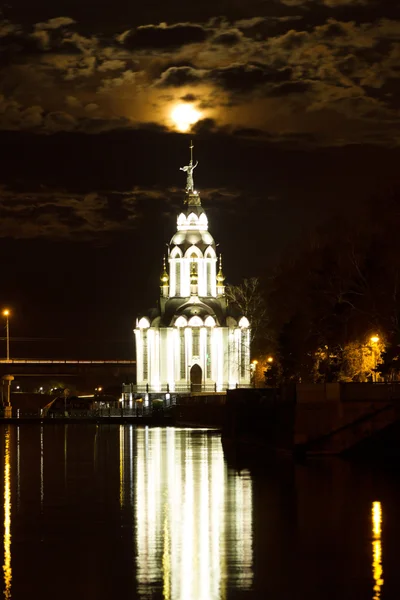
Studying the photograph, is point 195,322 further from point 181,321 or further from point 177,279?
point 177,279

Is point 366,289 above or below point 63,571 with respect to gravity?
above

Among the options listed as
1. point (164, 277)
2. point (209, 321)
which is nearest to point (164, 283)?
point (164, 277)

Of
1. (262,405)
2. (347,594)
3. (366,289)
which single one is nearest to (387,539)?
(347,594)

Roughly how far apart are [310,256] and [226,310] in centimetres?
7059

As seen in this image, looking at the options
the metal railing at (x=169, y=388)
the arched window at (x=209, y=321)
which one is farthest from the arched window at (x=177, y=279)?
the metal railing at (x=169, y=388)

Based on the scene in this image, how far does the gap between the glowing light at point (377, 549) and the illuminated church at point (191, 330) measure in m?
124

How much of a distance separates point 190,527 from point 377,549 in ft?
18.0

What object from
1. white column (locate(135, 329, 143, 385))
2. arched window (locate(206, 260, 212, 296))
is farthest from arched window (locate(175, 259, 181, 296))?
white column (locate(135, 329, 143, 385))

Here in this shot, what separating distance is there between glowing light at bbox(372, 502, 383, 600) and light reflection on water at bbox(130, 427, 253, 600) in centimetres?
240

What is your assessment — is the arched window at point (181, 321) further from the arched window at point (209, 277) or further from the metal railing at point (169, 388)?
the metal railing at point (169, 388)

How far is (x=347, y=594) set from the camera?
25125 millimetres

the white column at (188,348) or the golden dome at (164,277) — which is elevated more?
the golden dome at (164,277)

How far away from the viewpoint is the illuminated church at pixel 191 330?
542 ft

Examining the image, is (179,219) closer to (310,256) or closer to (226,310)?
(226,310)
